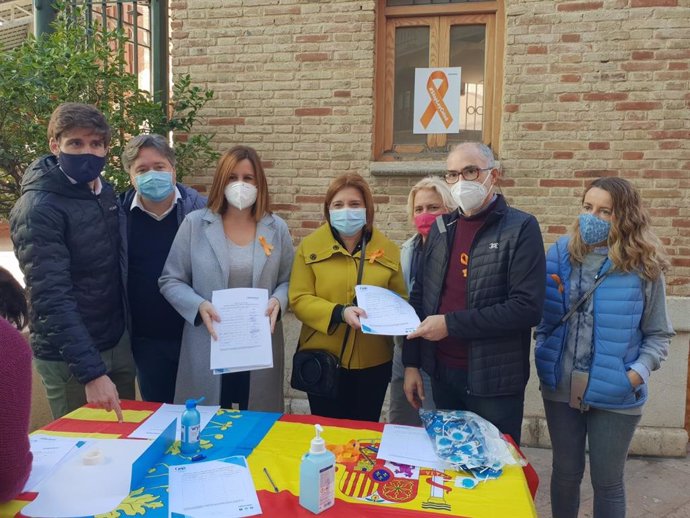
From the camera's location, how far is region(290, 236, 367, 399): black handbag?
2.82 meters

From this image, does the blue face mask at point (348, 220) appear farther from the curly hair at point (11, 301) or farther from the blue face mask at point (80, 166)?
the curly hair at point (11, 301)

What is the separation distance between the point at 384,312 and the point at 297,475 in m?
0.91

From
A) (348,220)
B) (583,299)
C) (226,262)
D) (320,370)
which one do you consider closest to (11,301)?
(226,262)

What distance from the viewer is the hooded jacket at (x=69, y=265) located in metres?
2.35

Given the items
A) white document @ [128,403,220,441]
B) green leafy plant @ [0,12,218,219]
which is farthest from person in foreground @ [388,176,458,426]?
green leafy plant @ [0,12,218,219]

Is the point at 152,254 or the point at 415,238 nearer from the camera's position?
the point at 152,254

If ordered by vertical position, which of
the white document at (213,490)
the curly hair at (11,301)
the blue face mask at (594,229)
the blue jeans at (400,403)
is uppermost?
the blue face mask at (594,229)

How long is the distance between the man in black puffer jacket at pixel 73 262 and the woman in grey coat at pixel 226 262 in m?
0.32

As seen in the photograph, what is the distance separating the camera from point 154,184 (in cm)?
290

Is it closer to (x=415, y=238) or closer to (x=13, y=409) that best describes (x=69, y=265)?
(x=13, y=409)

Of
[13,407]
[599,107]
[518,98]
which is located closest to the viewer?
[13,407]

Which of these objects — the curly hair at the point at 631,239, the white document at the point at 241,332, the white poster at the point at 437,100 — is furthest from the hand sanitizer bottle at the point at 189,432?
the white poster at the point at 437,100

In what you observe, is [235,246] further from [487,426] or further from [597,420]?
[597,420]

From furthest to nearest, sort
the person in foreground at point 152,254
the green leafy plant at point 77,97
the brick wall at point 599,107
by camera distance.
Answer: the brick wall at point 599,107
the green leafy plant at point 77,97
the person in foreground at point 152,254
